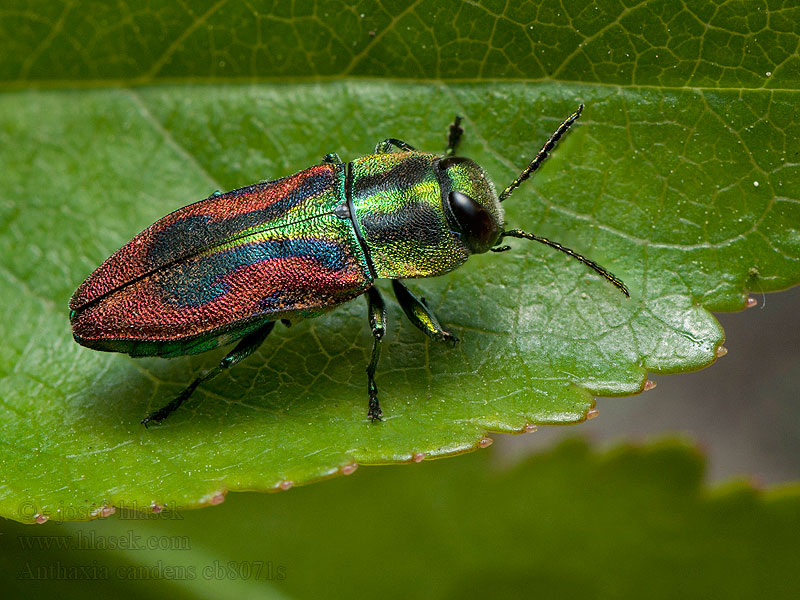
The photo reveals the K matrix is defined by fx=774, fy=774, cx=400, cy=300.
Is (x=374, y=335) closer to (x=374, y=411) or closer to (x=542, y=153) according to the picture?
(x=374, y=411)

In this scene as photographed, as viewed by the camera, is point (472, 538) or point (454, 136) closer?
point (454, 136)

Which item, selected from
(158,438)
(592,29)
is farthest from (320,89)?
(158,438)

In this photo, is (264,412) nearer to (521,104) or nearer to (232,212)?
(232,212)

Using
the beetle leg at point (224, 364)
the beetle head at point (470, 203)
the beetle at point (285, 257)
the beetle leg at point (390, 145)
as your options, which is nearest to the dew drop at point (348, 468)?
the beetle at point (285, 257)

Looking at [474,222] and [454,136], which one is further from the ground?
[454,136]

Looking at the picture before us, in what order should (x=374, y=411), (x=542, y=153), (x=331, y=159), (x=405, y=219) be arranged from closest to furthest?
1. (x=374, y=411)
2. (x=542, y=153)
3. (x=405, y=219)
4. (x=331, y=159)

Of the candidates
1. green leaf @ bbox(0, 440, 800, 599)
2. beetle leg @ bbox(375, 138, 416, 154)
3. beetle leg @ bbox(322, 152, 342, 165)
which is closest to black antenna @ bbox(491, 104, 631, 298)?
beetle leg @ bbox(375, 138, 416, 154)

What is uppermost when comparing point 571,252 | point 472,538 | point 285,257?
point 285,257

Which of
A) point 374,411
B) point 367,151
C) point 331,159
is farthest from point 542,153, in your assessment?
point 374,411
